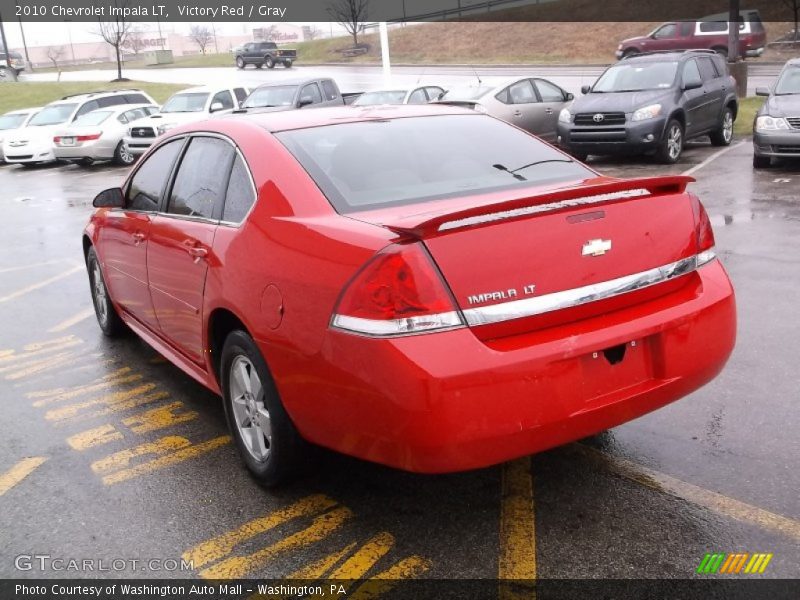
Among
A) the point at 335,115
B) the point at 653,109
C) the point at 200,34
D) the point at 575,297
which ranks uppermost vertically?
the point at 200,34

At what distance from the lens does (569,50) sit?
4328cm

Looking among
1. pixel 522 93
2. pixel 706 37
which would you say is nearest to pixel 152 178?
pixel 522 93

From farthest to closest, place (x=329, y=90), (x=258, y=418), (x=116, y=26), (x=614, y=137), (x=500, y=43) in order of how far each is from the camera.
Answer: (x=116, y=26) < (x=500, y=43) < (x=329, y=90) < (x=614, y=137) < (x=258, y=418)

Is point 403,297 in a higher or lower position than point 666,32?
lower

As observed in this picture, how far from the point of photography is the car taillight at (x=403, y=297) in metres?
2.94

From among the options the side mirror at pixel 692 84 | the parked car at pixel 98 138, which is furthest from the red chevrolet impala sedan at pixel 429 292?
the parked car at pixel 98 138

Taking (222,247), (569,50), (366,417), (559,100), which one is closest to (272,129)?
(222,247)

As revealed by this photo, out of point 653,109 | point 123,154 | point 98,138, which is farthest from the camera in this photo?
point 123,154

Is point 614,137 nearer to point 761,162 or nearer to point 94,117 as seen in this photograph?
point 761,162

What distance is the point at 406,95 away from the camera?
17.3 meters

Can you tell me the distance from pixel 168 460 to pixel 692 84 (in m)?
12.7

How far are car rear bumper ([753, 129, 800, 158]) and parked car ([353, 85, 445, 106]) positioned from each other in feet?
22.5

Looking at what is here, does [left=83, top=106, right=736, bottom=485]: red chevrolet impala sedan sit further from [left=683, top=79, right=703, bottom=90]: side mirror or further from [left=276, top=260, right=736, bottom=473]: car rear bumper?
[left=683, top=79, right=703, bottom=90]: side mirror

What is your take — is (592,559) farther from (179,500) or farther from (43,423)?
(43,423)
